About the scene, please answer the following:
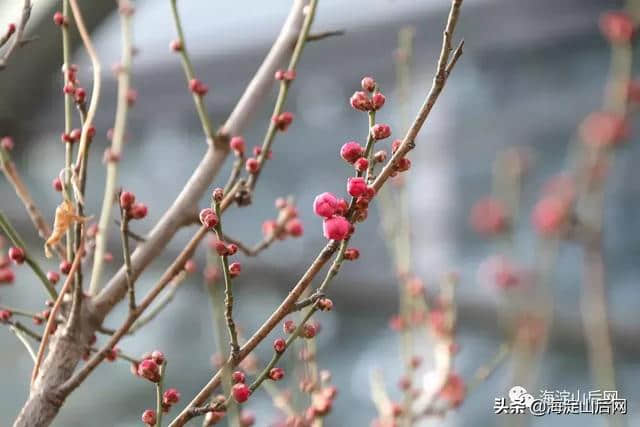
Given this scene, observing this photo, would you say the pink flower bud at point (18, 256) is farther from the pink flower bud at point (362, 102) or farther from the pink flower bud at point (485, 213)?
the pink flower bud at point (485, 213)

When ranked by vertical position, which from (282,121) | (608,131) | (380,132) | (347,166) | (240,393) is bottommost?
(240,393)

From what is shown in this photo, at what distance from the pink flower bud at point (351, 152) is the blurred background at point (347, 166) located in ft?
4.48

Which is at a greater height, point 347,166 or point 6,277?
point 347,166

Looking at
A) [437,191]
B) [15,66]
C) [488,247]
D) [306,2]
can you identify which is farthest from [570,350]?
[306,2]

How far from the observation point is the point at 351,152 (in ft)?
1.31

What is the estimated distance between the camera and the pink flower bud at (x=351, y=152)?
1.30 feet

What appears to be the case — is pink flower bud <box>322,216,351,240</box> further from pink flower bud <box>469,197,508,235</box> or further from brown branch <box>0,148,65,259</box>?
pink flower bud <box>469,197,508,235</box>

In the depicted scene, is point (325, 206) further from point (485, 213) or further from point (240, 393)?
point (485, 213)

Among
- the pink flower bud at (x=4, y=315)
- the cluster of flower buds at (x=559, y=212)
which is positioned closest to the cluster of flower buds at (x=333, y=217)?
the pink flower bud at (x=4, y=315)

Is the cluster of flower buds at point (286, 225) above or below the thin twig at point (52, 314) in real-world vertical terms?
above

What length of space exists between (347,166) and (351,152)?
1724mm

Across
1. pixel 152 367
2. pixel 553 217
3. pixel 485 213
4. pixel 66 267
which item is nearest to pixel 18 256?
pixel 66 267

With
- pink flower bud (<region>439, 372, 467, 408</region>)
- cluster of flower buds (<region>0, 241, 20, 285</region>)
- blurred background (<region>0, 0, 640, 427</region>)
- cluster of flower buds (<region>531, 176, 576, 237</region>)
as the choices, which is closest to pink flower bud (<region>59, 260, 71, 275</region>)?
cluster of flower buds (<region>0, 241, 20, 285</region>)

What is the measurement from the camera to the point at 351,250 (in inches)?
16.7
